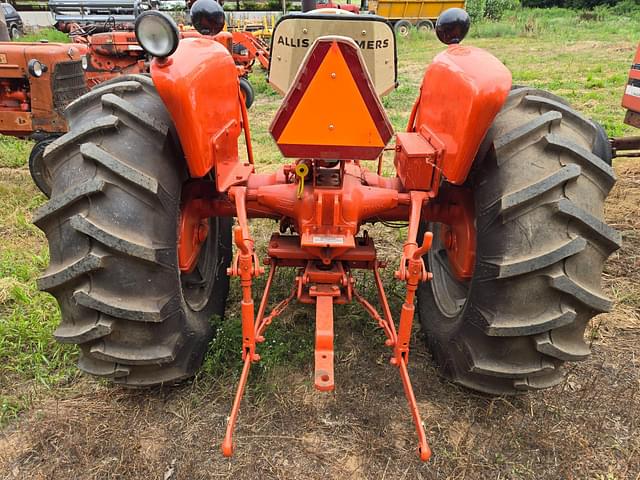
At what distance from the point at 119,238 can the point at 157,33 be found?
0.70m

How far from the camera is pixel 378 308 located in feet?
10.4

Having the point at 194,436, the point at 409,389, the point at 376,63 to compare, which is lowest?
the point at 194,436

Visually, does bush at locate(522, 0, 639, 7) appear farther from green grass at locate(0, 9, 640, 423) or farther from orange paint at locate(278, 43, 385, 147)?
orange paint at locate(278, 43, 385, 147)

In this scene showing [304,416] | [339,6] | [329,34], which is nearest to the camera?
[304,416]

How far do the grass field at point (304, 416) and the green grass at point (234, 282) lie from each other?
0.01 m

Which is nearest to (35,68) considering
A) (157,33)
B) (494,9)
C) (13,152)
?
(13,152)

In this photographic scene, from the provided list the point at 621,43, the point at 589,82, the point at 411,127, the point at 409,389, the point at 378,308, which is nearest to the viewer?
the point at 409,389

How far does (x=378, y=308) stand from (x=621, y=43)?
52.8 feet

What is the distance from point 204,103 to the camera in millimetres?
2104

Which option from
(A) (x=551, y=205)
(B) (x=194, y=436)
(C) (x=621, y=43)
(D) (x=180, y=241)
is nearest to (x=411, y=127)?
(A) (x=551, y=205)

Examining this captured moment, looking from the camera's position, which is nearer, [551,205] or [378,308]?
[551,205]

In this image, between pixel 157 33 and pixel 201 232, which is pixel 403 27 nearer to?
pixel 201 232

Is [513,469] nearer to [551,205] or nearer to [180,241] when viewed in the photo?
[551,205]

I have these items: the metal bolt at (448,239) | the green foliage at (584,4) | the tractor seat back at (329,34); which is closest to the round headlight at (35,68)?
the tractor seat back at (329,34)
